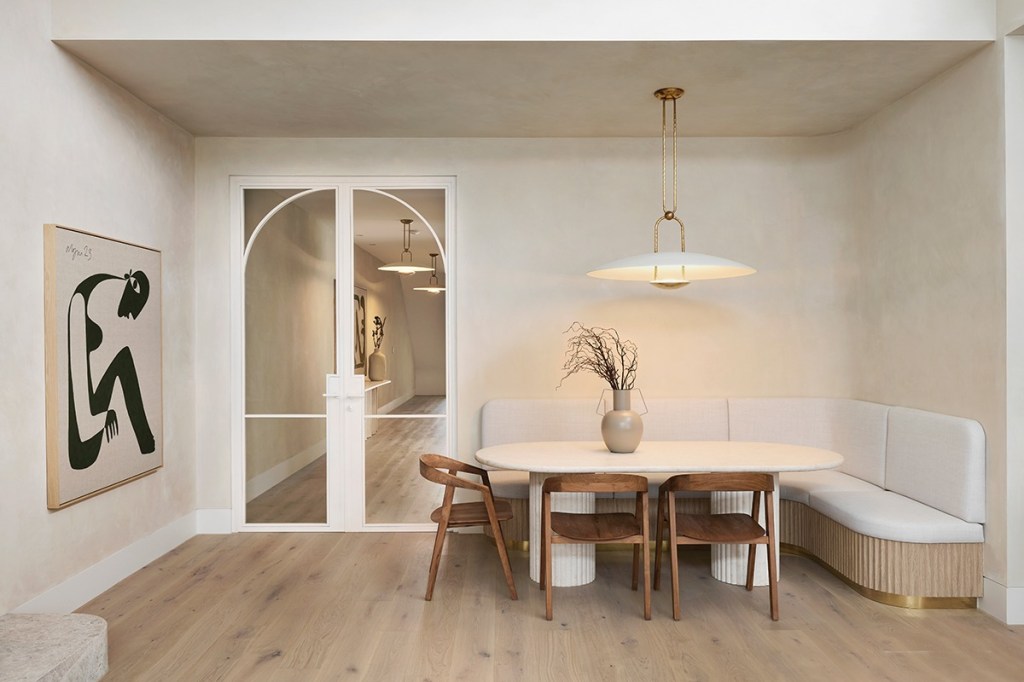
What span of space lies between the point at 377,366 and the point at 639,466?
2.10 meters

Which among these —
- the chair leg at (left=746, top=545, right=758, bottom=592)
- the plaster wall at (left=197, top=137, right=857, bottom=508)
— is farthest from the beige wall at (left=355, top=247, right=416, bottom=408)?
the chair leg at (left=746, top=545, right=758, bottom=592)

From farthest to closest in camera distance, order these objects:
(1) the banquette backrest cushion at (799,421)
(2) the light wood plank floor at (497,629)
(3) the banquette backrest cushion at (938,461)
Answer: (1) the banquette backrest cushion at (799,421) < (3) the banquette backrest cushion at (938,461) < (2) the light wood plank floor at (497,629)

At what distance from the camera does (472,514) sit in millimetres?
3520

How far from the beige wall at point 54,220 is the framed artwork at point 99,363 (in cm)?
6

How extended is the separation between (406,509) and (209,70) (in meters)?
2.85

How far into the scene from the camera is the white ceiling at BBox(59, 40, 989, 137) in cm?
322

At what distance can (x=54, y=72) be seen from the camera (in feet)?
10.4

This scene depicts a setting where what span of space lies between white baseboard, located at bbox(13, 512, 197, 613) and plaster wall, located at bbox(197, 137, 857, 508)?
31 cm

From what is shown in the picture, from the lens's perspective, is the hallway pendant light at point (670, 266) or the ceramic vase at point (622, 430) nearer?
A: the hallway pendant light at point (670, 266)

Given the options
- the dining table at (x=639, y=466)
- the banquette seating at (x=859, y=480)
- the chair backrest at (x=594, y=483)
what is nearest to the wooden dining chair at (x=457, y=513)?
the dining table at (x=639, y=466)

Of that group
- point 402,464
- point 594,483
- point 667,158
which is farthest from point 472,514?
point 667,158

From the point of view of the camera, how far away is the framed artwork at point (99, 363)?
313 cm

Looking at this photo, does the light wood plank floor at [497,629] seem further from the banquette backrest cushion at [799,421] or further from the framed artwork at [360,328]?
the framed artwork at [360,328]

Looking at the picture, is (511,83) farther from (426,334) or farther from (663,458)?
(663,458)
